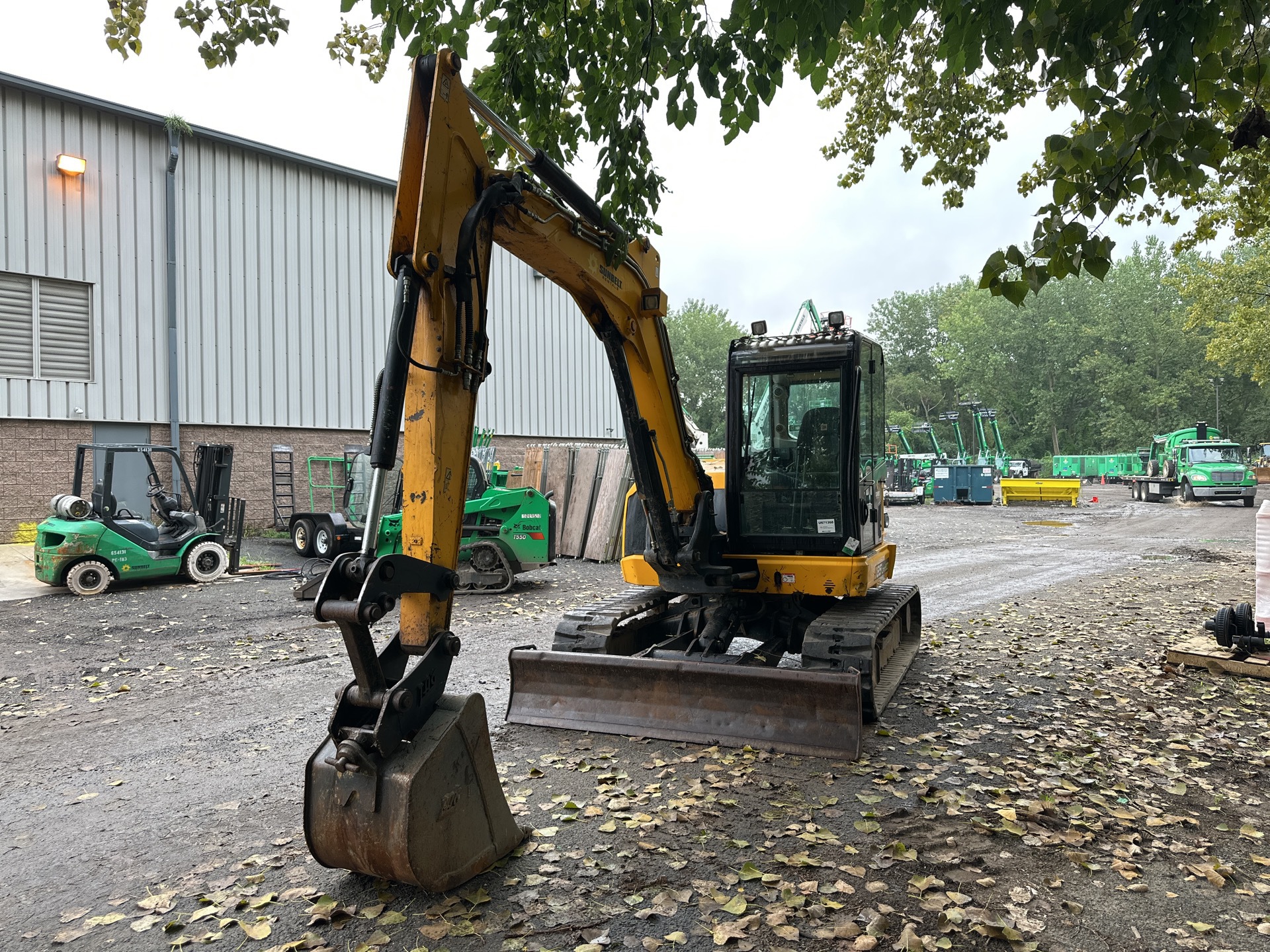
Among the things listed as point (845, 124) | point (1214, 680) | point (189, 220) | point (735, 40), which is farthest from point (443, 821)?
point (189, 220)

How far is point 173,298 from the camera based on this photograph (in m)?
17.9

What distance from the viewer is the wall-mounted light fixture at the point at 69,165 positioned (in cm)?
1638

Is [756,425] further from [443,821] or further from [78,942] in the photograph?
[78,942]

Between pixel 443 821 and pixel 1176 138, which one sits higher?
pixel 1176 138

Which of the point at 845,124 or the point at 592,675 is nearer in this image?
the point at 592,675

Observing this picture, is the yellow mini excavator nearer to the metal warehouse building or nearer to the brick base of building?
the brick base of building

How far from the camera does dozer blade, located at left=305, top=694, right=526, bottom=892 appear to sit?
11.2 feet

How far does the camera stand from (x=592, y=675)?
6.00 meters

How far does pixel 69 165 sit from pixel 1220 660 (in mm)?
20006

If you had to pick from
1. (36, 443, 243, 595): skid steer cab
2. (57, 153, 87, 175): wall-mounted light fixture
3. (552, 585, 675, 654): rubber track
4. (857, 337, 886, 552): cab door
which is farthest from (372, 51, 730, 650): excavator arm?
(57, 153, 87, 175): wall-mounted light fixture

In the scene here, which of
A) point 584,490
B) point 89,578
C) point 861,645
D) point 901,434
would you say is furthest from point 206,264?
point 901,434

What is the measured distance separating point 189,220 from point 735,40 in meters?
17.6

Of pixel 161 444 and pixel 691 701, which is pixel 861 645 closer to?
pixel 691 701

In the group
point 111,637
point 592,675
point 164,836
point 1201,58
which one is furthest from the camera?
point 111,637
